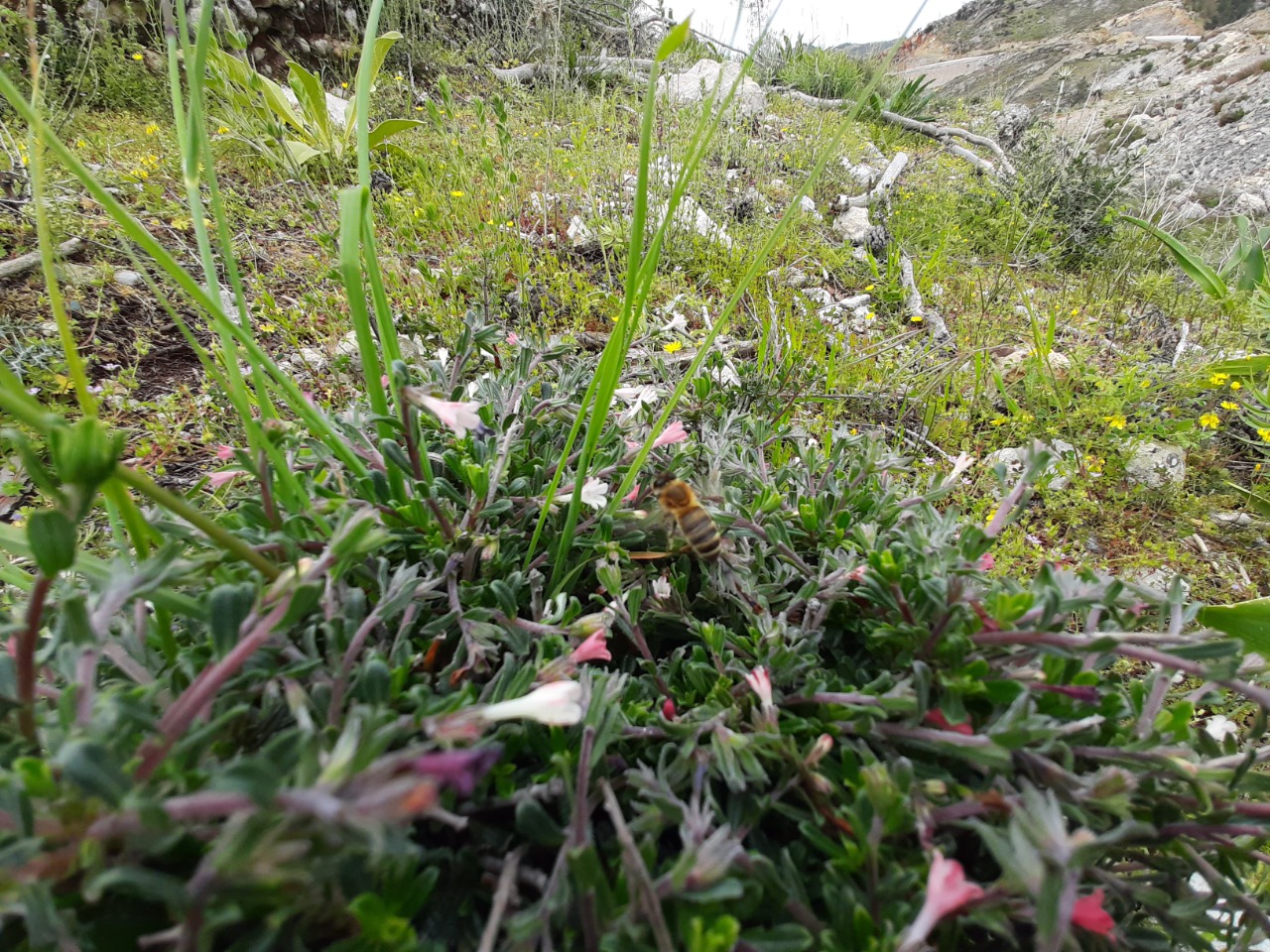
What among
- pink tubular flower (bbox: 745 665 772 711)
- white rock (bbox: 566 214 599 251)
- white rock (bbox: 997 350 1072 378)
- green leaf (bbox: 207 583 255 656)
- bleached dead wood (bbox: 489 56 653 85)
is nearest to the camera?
green leaf (bbox: 207 583 255 656)

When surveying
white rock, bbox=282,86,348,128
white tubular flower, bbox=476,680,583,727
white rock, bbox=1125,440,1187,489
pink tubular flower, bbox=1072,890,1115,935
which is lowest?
white rock, bbox=1125,440,1187,489

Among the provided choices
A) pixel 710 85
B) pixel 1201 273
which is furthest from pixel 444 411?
pixel 710 85

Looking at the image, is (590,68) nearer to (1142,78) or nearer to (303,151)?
(303,151)

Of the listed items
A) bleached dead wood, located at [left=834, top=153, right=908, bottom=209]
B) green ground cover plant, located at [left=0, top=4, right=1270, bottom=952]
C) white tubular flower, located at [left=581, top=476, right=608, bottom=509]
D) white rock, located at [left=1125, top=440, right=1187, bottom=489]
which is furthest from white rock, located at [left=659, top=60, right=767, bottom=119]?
white tubular flower, located at [left=581, top=476, right=608, bottom=509]

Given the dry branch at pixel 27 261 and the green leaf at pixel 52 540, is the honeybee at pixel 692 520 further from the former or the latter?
the dry branch at pixel 27 261

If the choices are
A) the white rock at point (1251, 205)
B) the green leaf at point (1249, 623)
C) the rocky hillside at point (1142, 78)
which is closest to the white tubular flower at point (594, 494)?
the green leaf at point (1249, 623)

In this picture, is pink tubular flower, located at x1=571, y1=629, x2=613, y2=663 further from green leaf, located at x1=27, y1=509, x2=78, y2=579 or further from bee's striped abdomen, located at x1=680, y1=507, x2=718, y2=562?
green leaf, located at x1=27, y1=509, x2=78, y2=579

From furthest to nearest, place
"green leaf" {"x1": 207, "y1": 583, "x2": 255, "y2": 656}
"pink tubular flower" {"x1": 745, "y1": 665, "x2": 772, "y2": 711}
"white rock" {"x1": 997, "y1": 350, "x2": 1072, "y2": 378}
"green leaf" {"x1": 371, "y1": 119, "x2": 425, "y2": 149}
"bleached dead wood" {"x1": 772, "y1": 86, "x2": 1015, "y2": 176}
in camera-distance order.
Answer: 1. "bleached dead wood" {"x1": 772, "y1": 86, "x2": 1015, "y2": 176}
2. "green leaf" {"x1": 371, "y1": 119, "x2": 425, "y2": 149}
3. "white rock" {"x1": 997, "y1": 350, "x2": 1072, "y2": 378}
4. "pink tubular flower" {"x1": 745, "y1": 665, "x2": 772, "y2": 711}
5. "green leaf" {"x1": 207, "y1": 583, "x2": 255, "y2": 656}
